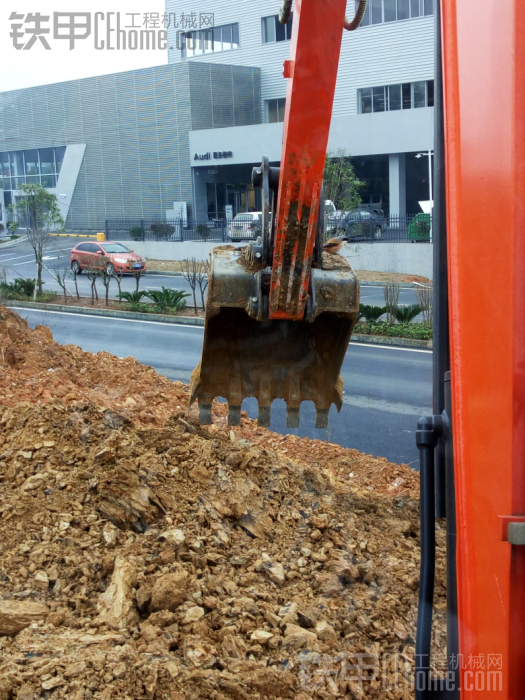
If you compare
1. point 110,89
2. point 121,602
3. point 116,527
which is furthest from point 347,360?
point 121,602

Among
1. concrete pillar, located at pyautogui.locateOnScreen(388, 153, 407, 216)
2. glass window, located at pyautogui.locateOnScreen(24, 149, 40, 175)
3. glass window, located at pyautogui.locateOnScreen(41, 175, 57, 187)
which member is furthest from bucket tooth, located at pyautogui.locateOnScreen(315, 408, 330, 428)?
glass window, located at pyautogui.locateOnScreen(24, 149, 40, 175)

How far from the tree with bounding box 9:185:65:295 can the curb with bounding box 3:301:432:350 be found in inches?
23.7

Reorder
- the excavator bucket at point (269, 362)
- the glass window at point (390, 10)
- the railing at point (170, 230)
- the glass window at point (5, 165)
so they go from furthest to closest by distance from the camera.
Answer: the glass window at point (5, 165) → the railing at point (170, 230) → the glass window at point (390, 10) → the excavator bucket at point (269, 362)

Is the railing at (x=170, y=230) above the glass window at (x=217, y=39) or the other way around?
the other way around

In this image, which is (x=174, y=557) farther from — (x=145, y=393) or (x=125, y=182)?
(x=125, y=182)

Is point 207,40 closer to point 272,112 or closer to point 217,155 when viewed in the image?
point 272,112

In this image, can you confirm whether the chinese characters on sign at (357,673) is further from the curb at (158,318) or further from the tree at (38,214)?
the curb at (158,318)

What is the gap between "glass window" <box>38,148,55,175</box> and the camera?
583 cm

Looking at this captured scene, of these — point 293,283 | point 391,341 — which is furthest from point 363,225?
point 293,283

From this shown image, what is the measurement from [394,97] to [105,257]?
17.3 ft

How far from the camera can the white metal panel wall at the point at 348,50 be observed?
3617mm

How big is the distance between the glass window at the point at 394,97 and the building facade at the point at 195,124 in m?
0.01

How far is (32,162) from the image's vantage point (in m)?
5.98

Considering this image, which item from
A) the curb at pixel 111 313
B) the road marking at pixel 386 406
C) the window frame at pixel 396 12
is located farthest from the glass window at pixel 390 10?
the curb at pixel 111 313
